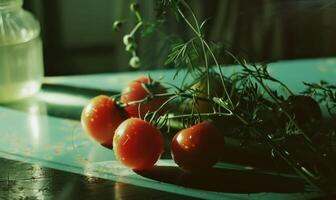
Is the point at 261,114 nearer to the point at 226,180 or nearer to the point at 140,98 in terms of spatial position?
the point at 226,180

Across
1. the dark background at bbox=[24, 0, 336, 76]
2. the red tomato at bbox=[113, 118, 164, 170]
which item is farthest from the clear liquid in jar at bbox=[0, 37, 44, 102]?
the red tomato at bbox=[113, 118, 164, 170]

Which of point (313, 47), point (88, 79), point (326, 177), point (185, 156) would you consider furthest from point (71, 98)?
point (313, 47)

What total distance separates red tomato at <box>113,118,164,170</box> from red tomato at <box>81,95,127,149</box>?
0.07 metres

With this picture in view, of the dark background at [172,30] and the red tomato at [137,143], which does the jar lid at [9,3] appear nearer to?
the dark background at [172,30]

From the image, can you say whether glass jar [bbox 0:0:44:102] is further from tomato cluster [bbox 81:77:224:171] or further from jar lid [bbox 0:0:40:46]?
tomato cluster [bbox 81:77:224:171]

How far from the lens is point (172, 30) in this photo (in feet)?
4.75

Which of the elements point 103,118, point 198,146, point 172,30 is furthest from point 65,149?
point 172,30

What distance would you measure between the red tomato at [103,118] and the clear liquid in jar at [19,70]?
0.24 meters

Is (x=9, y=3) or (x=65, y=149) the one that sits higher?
(x=9, y=3)

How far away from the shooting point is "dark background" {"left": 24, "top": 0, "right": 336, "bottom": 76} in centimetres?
140

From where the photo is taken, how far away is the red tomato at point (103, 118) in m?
0.92

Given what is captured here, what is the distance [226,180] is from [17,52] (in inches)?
18.5

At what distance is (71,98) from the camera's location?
3.83 feet

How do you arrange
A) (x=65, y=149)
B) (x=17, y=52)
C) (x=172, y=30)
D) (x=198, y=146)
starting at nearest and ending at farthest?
(x=198, y=146)
(x=65, y=149)
(x=17, y=52)
(x=172, y=30)
